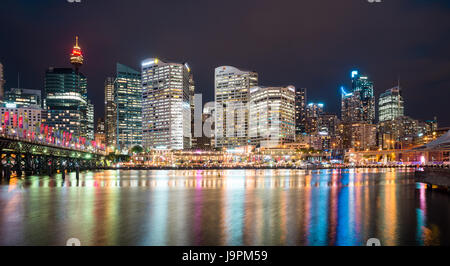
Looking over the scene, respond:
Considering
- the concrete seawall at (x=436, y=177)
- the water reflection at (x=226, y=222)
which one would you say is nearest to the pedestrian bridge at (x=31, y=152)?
the water reflection at (x=226, y=222)

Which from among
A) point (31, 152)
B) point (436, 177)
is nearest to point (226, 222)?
point (436, 177)

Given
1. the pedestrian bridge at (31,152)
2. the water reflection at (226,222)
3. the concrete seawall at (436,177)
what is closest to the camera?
the water reflection at (226,222)

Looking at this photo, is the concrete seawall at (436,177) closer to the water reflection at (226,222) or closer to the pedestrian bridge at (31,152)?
the water reflection at (226,222)

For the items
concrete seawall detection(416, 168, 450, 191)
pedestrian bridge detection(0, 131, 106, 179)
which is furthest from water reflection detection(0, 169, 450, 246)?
pedestrian bridge detection(0, 131, 106, 179)

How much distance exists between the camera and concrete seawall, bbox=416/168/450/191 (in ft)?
137

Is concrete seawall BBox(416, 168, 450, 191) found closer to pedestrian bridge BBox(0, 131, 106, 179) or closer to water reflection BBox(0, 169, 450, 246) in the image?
water reflection BBox(0, 169, 450, 246)

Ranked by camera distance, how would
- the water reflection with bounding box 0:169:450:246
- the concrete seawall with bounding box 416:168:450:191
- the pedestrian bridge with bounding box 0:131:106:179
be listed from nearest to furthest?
the water reflection with bounding box 0:169:450:246, the concrete seawall with bounding box 416:168:450:191, the pedestrian bridge with bounding box 0:131:106:179

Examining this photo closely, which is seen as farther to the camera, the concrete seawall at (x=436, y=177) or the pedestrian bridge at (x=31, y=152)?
the pedestrian bridge at (x=31, y=152)

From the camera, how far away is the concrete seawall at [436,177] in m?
41.9

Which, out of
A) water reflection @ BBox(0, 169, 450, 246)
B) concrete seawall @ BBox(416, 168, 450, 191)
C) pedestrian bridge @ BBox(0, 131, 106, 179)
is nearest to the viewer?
water reflection @ BBox(0, 169, 450, 246)

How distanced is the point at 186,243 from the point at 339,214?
1517 cm

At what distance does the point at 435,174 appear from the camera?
45031 millimetres
